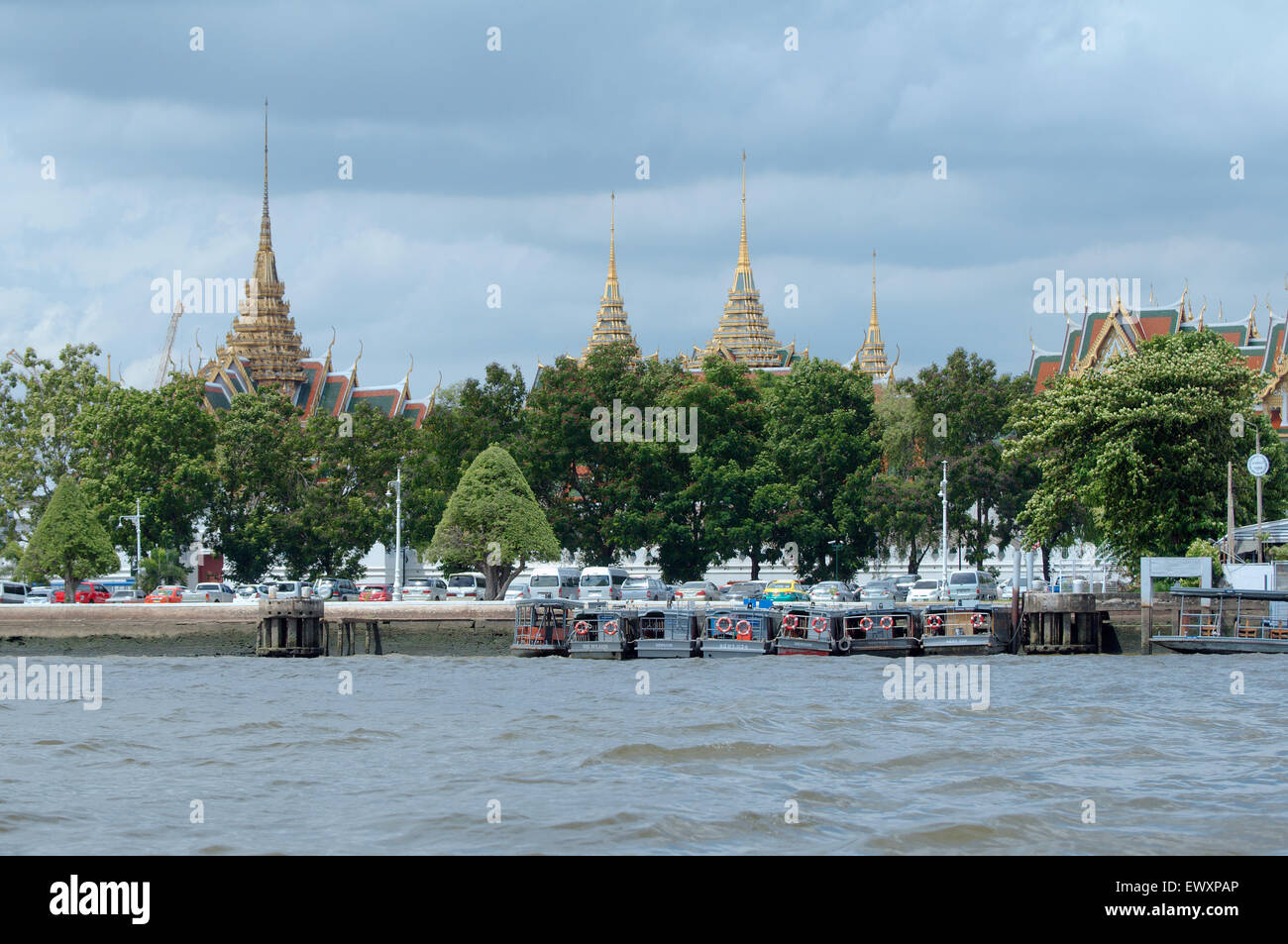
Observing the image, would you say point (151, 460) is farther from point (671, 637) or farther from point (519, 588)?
point (671, 637)

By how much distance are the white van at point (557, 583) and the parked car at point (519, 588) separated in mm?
263

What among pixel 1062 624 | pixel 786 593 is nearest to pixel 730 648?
pixel 1062 624

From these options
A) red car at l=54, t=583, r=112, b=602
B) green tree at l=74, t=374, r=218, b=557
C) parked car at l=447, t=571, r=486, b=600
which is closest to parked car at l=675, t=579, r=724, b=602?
parked car at l=447, t=571, r=486, b=600

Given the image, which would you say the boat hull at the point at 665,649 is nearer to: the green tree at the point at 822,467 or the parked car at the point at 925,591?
the parked car at the point at 925,591

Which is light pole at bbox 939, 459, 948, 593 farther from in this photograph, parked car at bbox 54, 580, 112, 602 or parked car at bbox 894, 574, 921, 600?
parked car at bbox 54, 580, 112, 602

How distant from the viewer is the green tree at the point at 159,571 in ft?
196

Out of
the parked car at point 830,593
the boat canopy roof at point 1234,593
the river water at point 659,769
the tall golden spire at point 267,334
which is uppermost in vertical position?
the tall golden spire at point 267,334

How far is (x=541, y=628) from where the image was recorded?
133ft

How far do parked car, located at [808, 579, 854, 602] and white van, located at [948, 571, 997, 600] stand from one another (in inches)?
156

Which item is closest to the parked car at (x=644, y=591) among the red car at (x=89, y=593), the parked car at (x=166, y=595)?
the parked car at (x=166, y=595)

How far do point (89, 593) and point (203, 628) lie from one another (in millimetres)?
14781
